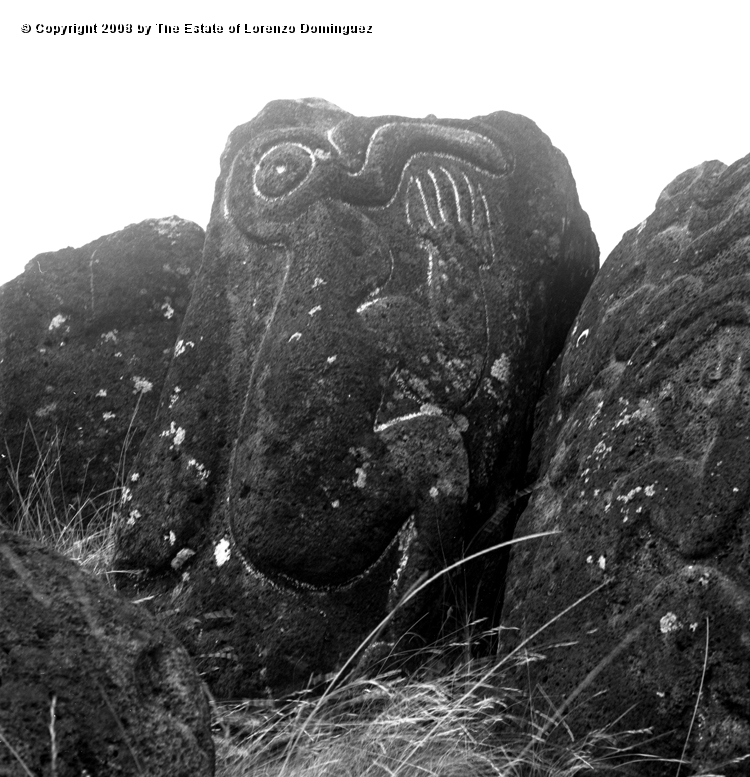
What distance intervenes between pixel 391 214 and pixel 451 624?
4.23 ft

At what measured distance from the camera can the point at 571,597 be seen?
2355 millimetres

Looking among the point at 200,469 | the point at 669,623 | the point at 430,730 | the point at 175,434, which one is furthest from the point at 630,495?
the point at 175,434

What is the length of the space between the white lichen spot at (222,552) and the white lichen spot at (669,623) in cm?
124

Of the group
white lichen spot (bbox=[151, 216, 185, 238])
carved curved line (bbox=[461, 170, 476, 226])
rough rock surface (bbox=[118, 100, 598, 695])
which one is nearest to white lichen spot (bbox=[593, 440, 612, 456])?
rough rock surface (bbox=[118, 100, 598, 695])

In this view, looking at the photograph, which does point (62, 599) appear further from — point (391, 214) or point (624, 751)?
point (391, 214)

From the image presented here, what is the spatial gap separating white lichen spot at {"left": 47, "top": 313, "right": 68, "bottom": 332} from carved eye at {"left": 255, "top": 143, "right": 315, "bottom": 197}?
1.09 meters

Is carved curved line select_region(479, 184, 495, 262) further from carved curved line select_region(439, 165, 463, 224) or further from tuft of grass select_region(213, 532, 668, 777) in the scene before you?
tuft of grass select_region(213, 532, 668, 777)

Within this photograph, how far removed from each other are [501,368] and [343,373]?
20.0 inches

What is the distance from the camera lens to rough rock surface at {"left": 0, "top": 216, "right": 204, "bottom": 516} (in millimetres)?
3750

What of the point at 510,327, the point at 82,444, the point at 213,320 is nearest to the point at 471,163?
the point at 510,327

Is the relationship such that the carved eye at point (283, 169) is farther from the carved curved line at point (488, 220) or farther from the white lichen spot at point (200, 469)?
the white lichen spot at point (200, 469)

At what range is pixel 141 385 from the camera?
3791mm

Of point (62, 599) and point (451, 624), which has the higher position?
point (62, 599)

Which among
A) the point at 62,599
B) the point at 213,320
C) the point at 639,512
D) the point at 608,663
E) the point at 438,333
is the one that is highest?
the point at 213,320
